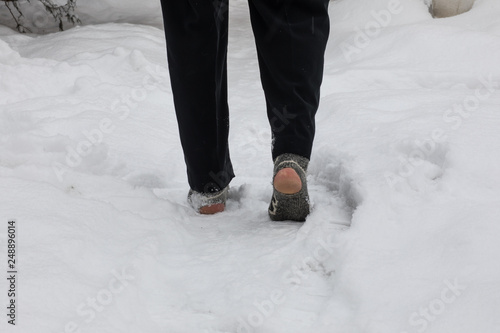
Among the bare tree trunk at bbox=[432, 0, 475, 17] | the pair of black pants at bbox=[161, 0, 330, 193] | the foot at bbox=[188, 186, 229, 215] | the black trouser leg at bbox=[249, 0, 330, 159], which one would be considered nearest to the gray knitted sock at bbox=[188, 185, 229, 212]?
the foot at bbox=[188, 186, 229, 215]

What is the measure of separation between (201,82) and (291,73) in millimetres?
220

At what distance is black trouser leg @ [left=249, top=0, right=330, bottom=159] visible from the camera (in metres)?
1.24

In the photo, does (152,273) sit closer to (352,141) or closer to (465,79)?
(352,141)

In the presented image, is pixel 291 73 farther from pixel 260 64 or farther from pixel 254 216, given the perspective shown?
pixel 254 216

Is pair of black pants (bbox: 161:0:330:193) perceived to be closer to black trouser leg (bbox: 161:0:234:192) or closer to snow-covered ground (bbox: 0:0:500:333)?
black trouser leg (bbox: 161:0:234:192)

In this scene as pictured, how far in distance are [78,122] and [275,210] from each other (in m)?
0.90

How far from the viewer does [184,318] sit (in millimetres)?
1031

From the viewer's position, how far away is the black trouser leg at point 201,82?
4.17 feet

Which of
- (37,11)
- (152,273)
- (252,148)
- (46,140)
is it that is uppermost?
(152,273)

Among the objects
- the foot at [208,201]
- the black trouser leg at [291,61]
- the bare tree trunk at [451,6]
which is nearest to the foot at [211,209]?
the foot at [208,201]

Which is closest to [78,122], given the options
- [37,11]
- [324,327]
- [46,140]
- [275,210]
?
[46,140]

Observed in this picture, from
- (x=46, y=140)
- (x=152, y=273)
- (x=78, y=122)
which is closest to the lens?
(x=152, y=273)

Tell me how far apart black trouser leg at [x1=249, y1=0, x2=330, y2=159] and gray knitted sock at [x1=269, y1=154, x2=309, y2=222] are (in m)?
0.02

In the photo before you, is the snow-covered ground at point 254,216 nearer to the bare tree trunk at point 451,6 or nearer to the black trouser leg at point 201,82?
the black trouser leg at point 201,82
